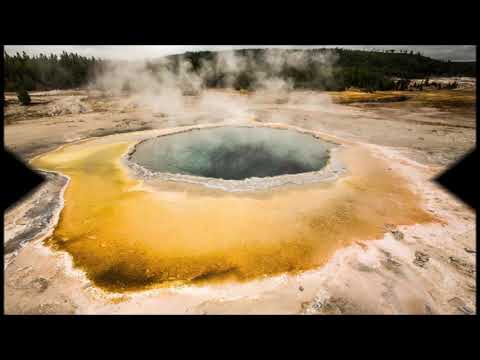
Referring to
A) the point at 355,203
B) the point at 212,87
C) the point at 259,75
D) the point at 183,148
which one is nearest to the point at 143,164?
the point at 183,148

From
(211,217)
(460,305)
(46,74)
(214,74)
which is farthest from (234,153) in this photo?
(46,74)

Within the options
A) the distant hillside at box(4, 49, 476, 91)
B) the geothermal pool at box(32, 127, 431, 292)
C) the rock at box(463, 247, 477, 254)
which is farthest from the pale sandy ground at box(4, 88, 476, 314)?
the distant hillside at box(4, 49, 476, 91)

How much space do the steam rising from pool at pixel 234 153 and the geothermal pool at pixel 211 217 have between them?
0.37ft

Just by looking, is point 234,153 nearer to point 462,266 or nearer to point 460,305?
point 462,266

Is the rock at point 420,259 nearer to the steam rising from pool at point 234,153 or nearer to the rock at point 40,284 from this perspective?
the steam rising from pool at point 234,153

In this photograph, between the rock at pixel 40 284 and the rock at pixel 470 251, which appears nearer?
the rock at pixel 40 284

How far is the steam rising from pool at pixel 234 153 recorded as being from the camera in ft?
35.8

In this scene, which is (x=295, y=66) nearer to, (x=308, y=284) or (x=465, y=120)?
(x=465, y=120)

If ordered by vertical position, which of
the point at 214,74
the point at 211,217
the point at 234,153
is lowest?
the point at 234,153

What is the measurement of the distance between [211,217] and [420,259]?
197 inches

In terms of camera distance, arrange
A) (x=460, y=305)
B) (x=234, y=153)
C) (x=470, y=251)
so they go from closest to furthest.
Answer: (x=460, y=305) → (x=470, y=251) → (x=234, y=153)

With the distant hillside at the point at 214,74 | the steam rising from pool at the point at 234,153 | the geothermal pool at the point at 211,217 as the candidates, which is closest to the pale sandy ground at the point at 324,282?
the geothermal pool at the point at 211,217

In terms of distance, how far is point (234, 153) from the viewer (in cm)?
1320

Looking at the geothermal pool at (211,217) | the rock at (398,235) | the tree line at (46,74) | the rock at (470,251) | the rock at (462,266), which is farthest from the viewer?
the tree line at (46,74)
